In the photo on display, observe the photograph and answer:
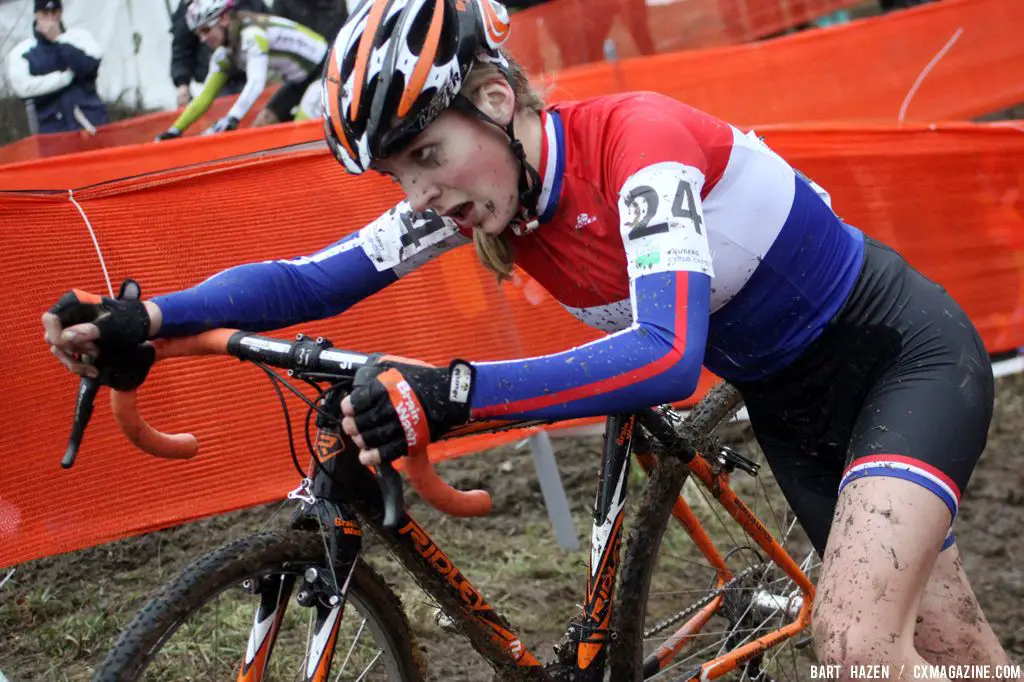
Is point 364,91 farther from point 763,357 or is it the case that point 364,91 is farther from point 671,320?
point 763,357

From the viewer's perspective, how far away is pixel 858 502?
7.88 feet

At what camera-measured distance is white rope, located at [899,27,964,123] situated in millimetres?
7395

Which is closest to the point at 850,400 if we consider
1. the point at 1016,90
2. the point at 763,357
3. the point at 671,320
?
the point at 763,357

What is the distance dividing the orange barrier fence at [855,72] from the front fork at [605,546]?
9.99 feet

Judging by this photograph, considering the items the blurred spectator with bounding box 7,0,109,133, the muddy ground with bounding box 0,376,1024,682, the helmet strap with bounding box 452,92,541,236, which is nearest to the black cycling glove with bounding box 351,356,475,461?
the helmet strap with bounding box 452,92,541,236

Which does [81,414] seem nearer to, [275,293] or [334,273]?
[275,293]

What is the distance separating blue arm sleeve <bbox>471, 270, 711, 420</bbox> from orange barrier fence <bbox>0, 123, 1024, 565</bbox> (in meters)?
2.18

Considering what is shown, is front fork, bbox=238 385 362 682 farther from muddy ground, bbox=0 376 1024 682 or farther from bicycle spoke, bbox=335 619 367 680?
muddy ground, bbox=0 376 1024 682

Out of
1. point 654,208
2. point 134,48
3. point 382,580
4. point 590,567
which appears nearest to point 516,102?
point 654,208

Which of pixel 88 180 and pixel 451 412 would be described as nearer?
pixel 451 412

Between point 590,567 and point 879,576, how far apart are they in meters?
0.91

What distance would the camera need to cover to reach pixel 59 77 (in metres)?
9.28

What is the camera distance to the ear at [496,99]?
2.42 metres

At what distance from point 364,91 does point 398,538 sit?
39.8 inches
